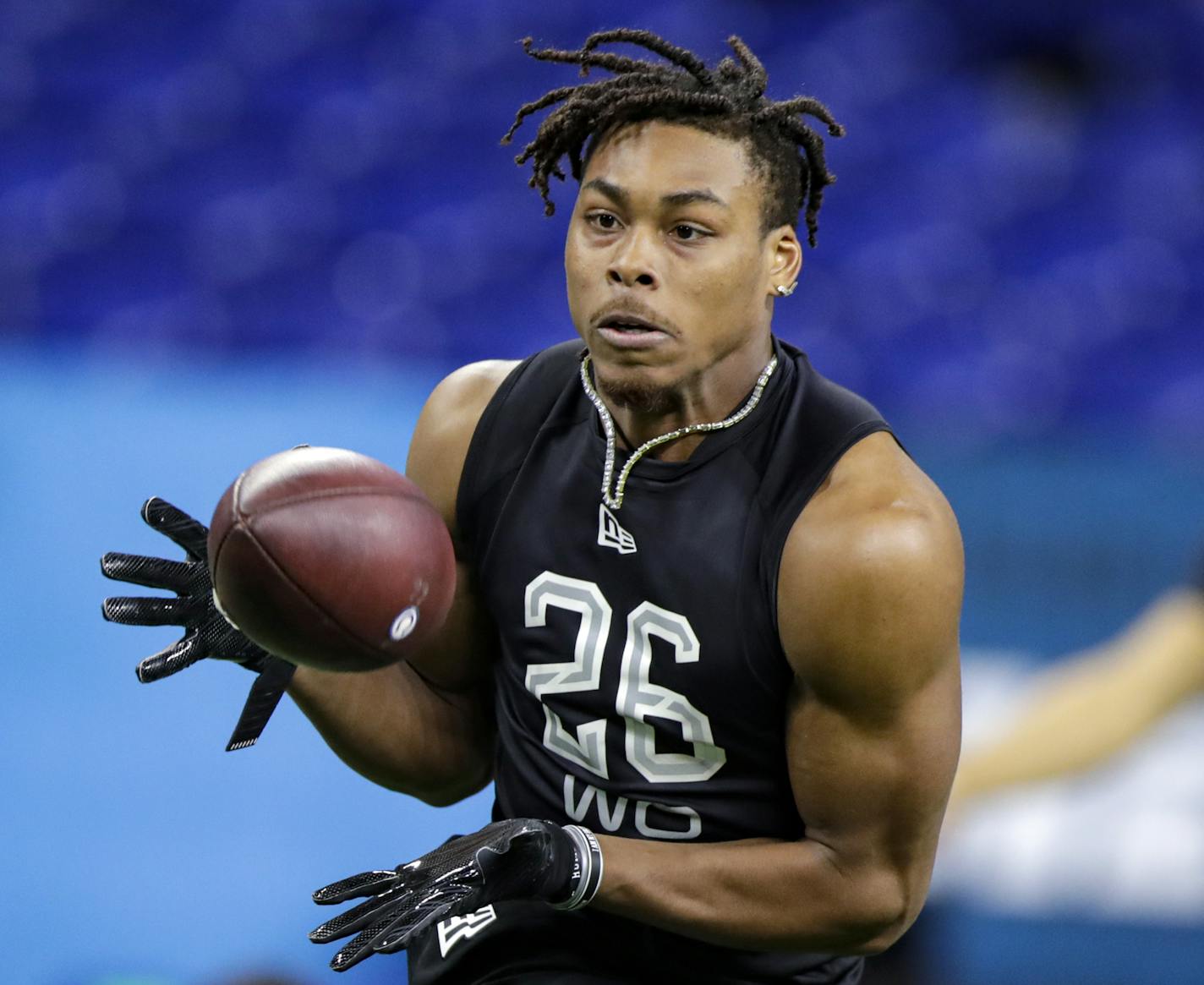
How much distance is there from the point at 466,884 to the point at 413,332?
13.5ft

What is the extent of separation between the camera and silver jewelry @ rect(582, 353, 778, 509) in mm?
2906

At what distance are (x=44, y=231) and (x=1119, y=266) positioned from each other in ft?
13.3

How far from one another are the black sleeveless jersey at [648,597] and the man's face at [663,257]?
0.55 feet

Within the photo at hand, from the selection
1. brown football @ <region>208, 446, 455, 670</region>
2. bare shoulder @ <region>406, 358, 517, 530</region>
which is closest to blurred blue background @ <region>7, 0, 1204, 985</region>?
bare shoulder @ <region>406, 358, 517, 530</region>

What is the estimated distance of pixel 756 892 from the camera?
9.40 ft

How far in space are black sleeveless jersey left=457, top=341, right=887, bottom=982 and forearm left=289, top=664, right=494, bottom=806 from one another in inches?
9.0

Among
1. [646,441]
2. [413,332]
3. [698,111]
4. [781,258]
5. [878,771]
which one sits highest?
[413,332]

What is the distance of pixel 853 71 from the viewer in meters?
7.45

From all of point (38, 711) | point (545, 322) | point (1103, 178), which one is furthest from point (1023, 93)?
point (38, 711)

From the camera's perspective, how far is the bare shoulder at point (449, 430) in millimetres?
3119

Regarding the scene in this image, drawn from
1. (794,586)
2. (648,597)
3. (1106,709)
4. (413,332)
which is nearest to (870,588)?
(794,586)

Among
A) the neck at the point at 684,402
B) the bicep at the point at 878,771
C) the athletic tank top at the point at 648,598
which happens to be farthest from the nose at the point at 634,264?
the bicep at the point at 878,771

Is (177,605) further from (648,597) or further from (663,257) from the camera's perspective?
(663,257)

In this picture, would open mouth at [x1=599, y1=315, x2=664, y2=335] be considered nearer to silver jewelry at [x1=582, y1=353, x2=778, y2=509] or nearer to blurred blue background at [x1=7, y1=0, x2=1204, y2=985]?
silver jewelry at [x1=582, y1=353, x2=778, y2=509]
